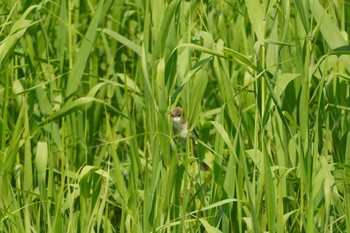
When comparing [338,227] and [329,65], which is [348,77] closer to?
[329,65]

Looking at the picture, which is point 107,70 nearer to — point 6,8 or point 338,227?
point 6,8

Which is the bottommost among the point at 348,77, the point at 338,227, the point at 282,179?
the point at 338,227

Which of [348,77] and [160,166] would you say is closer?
[160,166]

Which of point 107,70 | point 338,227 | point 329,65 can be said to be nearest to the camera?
point 338,227

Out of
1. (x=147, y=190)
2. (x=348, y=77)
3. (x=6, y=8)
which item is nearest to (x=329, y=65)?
(x=348, y=77)

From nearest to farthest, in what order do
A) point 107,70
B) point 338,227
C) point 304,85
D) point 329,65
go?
point 304,85, point 338,227, point 329,65, point 107,70

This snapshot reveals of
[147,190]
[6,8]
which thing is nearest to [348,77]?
[147,190]

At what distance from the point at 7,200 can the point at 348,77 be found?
999 mm

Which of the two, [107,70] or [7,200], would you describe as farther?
[107,70]

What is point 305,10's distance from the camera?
2320 mm

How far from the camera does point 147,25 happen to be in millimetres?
2482

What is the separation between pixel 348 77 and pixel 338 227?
0.43 meters

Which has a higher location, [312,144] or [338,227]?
[312,144]

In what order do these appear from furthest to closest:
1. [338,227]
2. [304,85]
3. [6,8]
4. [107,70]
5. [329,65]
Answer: [107,70] < [6,8] < [329,65] < [338,227] < [304,85]
